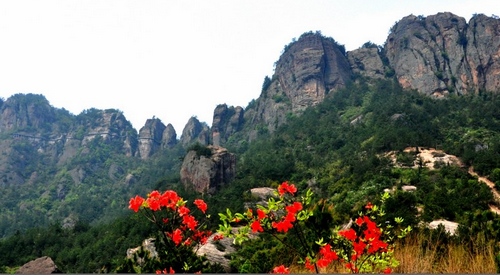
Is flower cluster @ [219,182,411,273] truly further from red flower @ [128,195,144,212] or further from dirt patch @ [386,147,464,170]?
dirt patch @ [386,147,464,170]

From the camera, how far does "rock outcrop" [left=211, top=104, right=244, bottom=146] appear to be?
261 feet

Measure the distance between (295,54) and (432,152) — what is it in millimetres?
49978

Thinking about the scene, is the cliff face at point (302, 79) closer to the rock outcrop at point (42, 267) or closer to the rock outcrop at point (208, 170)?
the rock outcrop at point (208, 170)

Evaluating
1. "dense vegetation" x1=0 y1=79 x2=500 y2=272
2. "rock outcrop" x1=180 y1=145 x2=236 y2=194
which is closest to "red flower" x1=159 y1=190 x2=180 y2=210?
"dense vegetation" x1=0 y1=79 x2=500 y2=272

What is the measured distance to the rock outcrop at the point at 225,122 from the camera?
7944cm

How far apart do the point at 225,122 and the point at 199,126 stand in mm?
16431

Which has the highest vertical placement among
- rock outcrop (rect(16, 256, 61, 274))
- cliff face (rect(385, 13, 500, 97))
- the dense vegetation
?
cliff face (rect(385, 13, 500, 97))

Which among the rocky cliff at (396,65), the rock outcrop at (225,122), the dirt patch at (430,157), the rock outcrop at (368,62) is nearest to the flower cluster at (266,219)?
the dirt patch at (430,157)

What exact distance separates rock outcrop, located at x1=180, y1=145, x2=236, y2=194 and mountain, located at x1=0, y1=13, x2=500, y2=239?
6.07 meters

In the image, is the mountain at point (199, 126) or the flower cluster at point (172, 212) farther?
the mountain at point (199, 126)

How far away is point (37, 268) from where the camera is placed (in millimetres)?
17234

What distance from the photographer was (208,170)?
38188mm

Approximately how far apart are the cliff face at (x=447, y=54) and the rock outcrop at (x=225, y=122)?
115 ft

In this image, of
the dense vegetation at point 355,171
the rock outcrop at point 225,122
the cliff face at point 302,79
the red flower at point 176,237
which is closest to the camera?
the red flower at point 176,237
